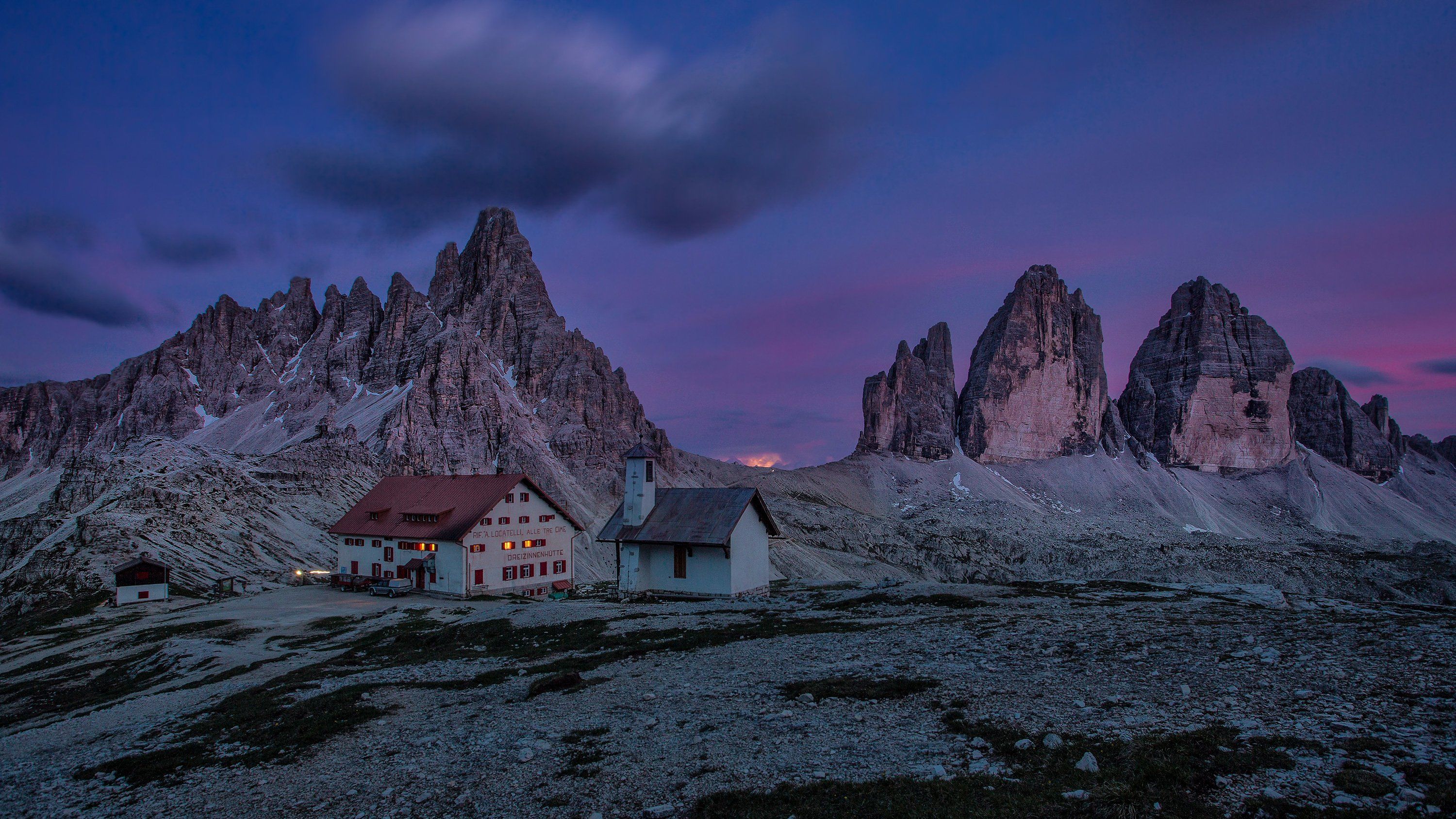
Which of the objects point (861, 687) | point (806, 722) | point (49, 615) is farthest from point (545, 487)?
point (806, 722)

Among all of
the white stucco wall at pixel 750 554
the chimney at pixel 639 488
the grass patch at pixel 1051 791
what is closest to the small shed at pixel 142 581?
the chimney at pixel 639 488

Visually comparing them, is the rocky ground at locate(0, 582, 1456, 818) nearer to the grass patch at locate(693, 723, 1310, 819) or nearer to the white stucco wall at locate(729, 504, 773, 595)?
the grass patch at locate(693, 723, 1310, 819)

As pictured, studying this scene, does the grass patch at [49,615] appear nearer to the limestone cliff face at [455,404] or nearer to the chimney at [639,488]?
the chimney at [639,488]

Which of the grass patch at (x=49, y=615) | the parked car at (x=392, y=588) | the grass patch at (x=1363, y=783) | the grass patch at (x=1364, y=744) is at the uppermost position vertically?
the grass patch at (x=1363, y=783)

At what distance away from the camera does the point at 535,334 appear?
628ft

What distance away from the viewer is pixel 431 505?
5556 centimetres

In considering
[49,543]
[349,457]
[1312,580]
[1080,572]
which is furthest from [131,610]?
[1312,580]

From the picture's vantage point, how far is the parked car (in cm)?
5198

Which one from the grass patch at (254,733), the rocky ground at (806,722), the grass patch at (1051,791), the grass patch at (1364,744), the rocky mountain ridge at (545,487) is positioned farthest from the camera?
the rocky mountain ridge at (545,487)

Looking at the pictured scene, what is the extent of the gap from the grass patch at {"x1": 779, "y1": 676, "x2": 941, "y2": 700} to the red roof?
40.4m

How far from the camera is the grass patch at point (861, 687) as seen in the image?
50.8ft

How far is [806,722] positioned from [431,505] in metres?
49.2

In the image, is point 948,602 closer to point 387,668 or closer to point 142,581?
point 387,668

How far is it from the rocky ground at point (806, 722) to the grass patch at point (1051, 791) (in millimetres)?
48
